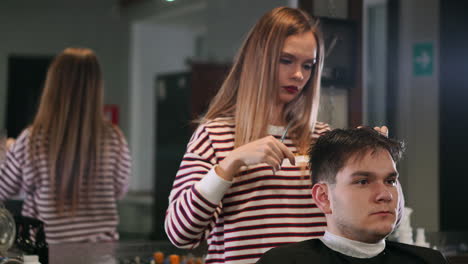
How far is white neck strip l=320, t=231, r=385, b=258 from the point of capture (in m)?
1.72

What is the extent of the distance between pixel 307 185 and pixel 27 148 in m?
1.37

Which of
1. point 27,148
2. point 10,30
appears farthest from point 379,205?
point 10,30

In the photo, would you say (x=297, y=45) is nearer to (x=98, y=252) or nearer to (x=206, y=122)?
(x=206, y=122)

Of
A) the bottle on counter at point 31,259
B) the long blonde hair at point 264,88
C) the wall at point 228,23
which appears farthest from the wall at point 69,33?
the long blonde hair at point 264,88

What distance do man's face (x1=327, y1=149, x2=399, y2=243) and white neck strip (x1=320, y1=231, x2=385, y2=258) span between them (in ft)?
0.05

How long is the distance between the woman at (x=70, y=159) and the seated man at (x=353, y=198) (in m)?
1.34

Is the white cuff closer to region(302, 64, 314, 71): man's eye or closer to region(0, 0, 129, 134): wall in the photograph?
region(302, 64, 314, 71): man's eye

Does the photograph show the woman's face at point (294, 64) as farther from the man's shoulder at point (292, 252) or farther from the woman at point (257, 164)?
the man's shoulder at point (292, 252)

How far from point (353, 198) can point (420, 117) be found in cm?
293

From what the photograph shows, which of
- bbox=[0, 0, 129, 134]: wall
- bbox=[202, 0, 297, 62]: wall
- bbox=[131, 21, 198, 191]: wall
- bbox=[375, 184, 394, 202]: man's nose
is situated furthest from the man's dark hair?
bbox=[131, 21, 198, 191]: wall

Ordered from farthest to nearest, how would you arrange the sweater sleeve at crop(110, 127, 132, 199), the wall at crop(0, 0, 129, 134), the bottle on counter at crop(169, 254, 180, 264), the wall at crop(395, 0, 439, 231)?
the wall at crop(0, 0, 129, 134), the wall at crop(395, 0, 439, 231), the sweater sleeve at crop(110, 127, 132, 199), the bottle on counter at crop(169, 254, 180, 264)

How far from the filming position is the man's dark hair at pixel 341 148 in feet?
5.64

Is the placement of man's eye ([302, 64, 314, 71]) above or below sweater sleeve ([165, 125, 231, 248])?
above

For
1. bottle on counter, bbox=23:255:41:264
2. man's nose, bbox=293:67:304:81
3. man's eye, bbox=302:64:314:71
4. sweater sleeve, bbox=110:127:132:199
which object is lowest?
bottle on counter, bbox=23:255:41:264
